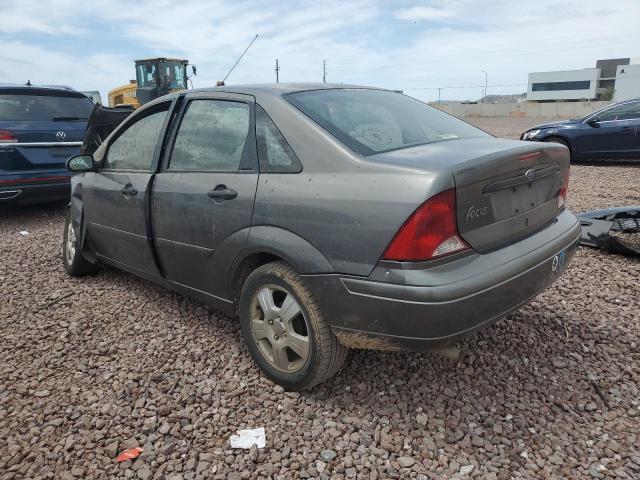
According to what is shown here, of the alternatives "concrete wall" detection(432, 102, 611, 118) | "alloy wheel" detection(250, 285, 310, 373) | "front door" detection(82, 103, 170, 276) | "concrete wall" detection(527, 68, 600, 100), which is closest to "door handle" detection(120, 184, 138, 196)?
"front door" detection(82, 103, 170, 276)

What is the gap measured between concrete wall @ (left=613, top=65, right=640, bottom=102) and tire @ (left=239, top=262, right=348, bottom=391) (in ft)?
253

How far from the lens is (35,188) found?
254 inches

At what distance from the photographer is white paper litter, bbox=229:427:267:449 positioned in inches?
90.8

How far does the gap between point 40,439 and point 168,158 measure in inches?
69.7

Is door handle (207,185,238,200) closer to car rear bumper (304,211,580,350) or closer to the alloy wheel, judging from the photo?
the alloy wheel

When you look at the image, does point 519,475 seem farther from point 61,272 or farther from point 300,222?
point 61,272

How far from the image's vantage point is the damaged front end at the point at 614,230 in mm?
4523

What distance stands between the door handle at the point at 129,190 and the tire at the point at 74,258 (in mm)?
1046

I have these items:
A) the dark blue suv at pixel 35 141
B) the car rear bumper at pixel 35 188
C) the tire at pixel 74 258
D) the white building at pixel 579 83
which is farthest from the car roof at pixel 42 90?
the white building at pixel 579 83

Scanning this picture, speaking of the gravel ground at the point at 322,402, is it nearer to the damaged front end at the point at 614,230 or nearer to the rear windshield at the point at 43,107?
the damaged front end at the point at 614,230

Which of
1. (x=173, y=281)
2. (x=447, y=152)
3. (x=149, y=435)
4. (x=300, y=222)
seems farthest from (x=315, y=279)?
(x=173, y=281)

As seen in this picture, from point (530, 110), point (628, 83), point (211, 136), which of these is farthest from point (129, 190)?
point (628, 83)

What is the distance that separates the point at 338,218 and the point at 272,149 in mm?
640

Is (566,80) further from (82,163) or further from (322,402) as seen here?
(322,402)
